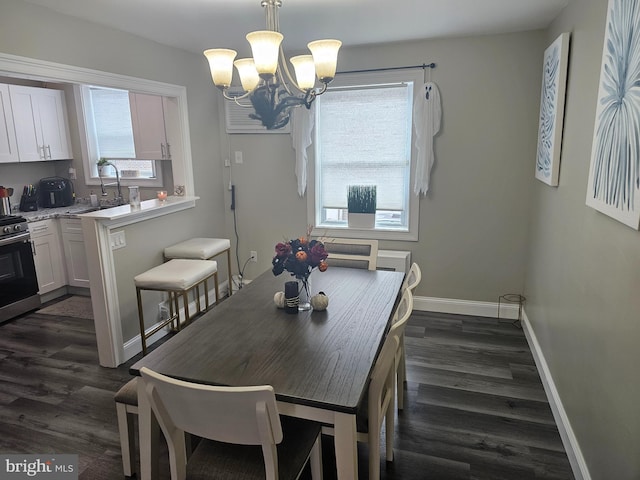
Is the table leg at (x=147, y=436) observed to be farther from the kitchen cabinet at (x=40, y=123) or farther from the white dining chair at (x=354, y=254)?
the kitchen cabinet at (x=40, y=123)

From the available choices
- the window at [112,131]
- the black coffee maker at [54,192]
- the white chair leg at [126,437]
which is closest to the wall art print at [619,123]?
the white chair leg at [126,437]

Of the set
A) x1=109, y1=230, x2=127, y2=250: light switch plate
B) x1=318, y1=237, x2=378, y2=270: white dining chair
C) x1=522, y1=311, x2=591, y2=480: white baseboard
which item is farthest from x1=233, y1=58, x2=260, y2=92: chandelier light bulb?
x1=522, y1=311, x2=591, y2=480: white baseboard

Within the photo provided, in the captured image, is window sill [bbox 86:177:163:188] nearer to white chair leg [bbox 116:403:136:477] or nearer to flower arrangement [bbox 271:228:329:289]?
flower arrangement [bbox 271:228:329:289]

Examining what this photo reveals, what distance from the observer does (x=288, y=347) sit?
5.87 ft

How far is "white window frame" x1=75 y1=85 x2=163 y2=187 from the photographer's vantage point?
4.58 meters

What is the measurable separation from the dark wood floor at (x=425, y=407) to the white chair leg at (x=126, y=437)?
0.09 metres

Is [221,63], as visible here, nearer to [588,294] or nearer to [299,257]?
→ [299,257]

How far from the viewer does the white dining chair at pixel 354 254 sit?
2994 mm

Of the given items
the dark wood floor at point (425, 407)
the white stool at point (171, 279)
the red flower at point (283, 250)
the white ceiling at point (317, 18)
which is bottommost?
the dark wood floor at point (425, 407)

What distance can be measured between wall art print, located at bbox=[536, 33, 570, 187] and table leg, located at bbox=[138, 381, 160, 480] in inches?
102

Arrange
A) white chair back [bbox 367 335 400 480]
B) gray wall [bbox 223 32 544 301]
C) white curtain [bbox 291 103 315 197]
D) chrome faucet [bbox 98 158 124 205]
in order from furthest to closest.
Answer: chrome faucet [bbox 98 158 124 205] → white curtain [bbox 291 103 315 197] → gray wall [bbox 223 32 544 301] → white chair back [bbox 367 335 400 480]

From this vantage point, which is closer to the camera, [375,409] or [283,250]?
[375,409]

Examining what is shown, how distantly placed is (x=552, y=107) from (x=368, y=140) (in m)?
1.63

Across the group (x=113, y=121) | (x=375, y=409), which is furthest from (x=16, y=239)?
(x=375, y=409)
